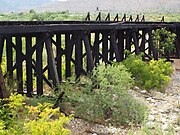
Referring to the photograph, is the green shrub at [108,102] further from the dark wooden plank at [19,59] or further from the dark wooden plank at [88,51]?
the dark wooden plank at [88,51]

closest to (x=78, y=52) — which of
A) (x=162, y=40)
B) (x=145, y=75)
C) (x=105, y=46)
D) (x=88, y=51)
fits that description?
(x=88, y=51)

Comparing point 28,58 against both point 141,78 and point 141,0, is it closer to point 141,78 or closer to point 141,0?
point 141,78

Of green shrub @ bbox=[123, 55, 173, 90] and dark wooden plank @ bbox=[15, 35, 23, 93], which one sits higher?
dark wooden plank @ bbox=[15, 35, 23, 93]

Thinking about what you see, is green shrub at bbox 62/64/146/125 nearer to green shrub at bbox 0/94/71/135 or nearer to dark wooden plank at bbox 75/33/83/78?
dark wooden plank at bbox 75/33/83/78

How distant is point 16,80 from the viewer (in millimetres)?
9406

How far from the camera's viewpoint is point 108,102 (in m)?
8.54

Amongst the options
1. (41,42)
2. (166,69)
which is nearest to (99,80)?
(41,42)

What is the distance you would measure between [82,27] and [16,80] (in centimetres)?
212

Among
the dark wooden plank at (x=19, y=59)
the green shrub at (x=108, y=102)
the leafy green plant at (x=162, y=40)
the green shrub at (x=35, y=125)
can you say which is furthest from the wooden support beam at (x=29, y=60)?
the leafy green plant at (x=162, y=40)

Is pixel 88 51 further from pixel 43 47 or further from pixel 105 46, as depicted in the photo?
pixel 105 46

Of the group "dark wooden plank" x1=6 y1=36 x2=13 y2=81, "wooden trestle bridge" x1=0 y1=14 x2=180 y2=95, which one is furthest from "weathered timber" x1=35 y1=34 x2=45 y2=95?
"dark wooden plank" x1=6 y1=36 x2=13 y2=81

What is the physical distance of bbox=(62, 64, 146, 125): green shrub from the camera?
852 cm

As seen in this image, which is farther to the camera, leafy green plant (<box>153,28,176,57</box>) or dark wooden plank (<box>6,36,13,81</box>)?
leafy green plant (<box>153,28,176,57</box>)

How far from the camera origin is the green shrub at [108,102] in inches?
336
